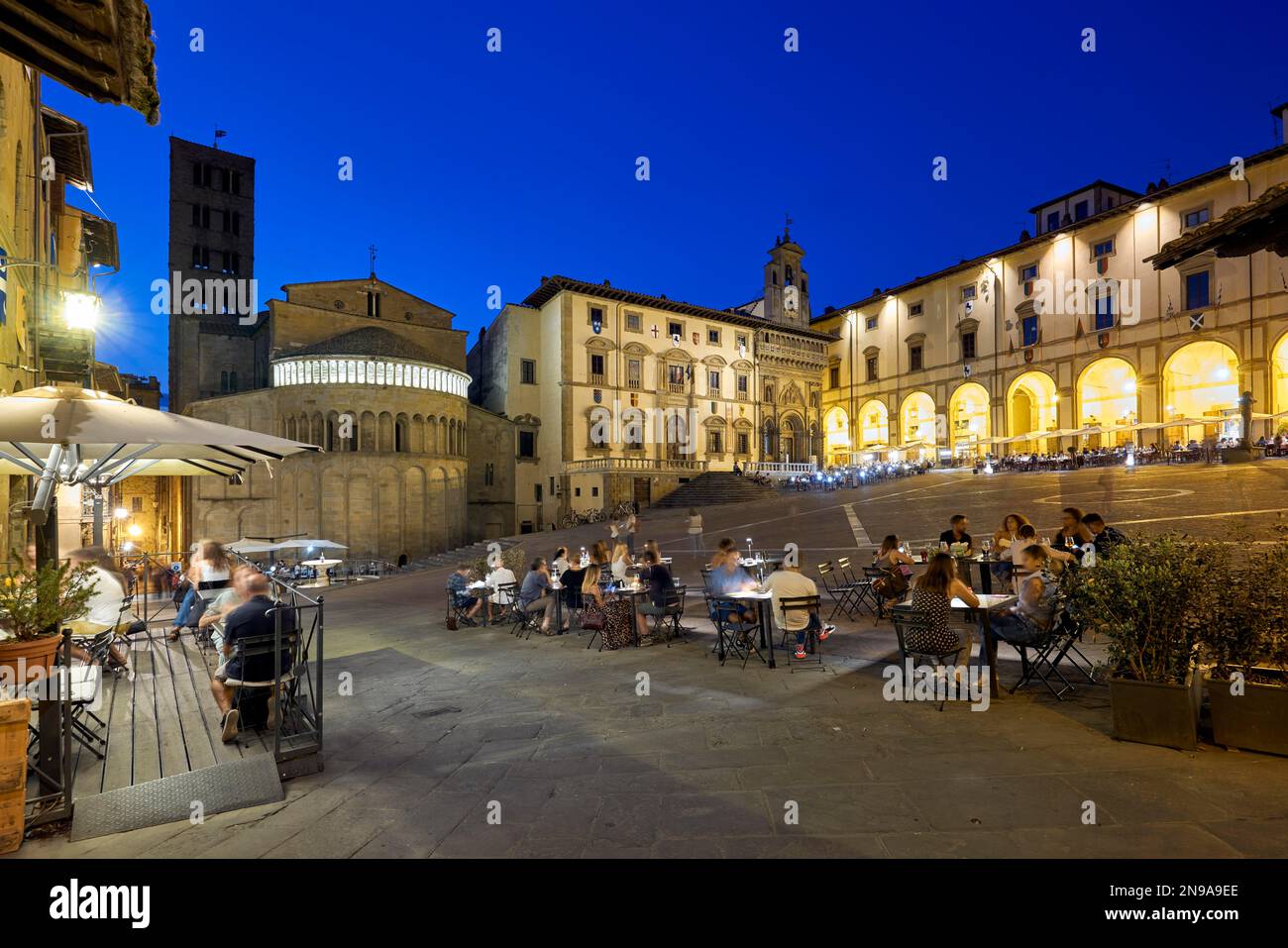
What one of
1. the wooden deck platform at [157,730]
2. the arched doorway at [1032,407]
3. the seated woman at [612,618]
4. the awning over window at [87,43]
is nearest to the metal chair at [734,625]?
the seated woman at [612,618]

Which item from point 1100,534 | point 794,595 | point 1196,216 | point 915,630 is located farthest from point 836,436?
point 915,630

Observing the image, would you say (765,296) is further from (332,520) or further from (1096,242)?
(332,520)

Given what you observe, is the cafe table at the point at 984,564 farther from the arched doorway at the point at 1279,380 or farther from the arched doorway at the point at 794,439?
the arched doorway at the point at 794,439

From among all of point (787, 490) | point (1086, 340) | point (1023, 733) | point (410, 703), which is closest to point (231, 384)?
point (787, 490)

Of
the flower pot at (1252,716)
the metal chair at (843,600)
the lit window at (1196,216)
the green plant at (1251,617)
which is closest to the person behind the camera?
the flower pot at (1252,716)

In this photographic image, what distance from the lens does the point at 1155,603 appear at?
15.9 feet

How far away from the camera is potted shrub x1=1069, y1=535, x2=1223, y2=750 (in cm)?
477

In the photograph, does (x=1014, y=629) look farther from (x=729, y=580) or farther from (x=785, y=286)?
(x=785, y=286)

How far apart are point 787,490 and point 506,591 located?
26912mm

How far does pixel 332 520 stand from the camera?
107 ft

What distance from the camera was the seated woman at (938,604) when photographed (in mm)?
6301

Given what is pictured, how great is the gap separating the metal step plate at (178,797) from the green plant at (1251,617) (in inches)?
276

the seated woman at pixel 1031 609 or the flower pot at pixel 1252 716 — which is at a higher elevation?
the seated woman at pixel 1031 609

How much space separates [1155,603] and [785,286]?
46673 millimetres
